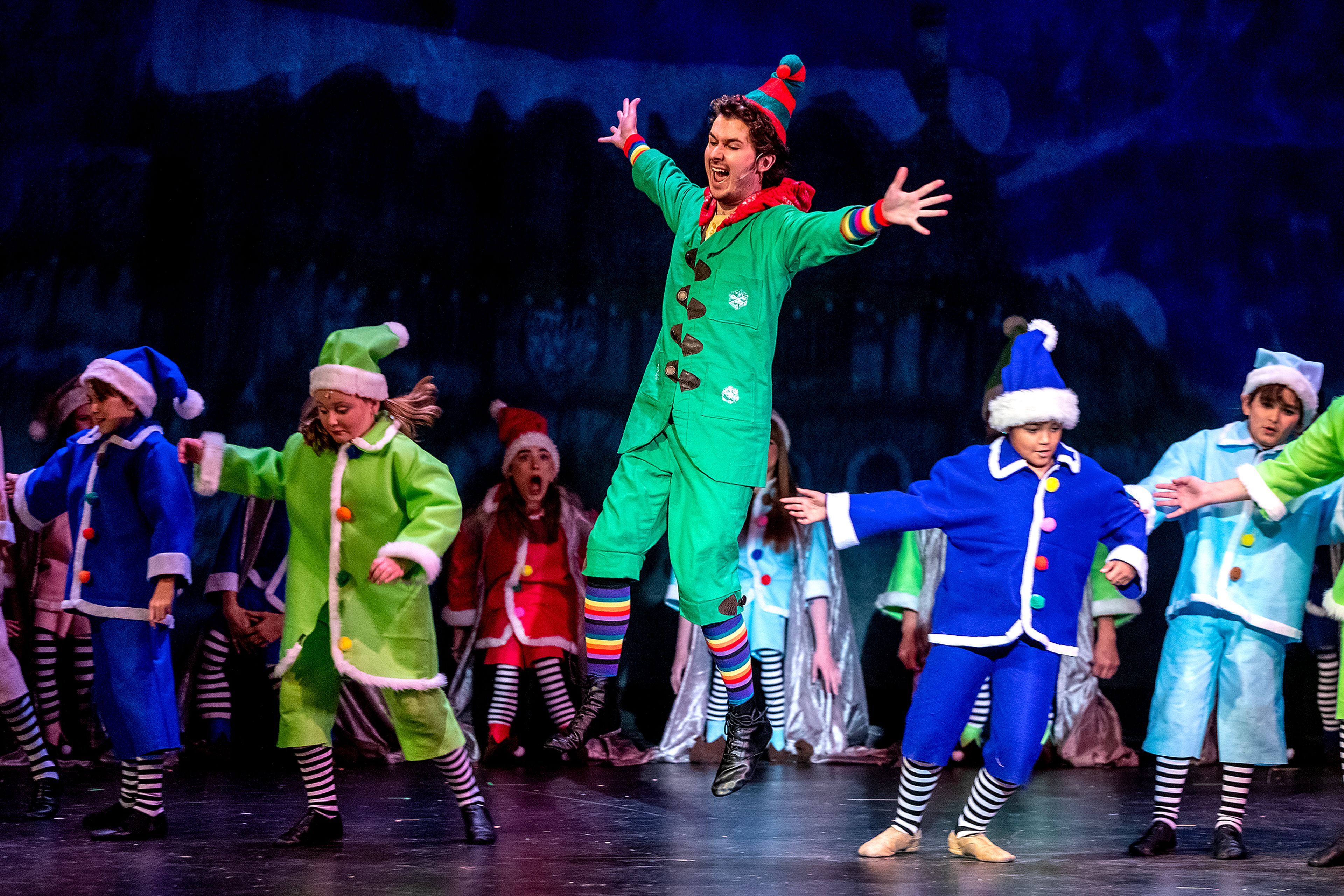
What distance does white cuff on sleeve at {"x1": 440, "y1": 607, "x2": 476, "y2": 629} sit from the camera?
21.4 feet

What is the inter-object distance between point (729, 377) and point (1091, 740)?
3.74m

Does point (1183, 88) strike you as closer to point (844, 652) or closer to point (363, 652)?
point (844, 652)

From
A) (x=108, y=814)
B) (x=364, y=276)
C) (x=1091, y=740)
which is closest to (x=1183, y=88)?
(x=1091, y=740)

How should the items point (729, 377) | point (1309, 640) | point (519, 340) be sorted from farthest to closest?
point (519, 340)
point (1309, 640)
point (729, 377)

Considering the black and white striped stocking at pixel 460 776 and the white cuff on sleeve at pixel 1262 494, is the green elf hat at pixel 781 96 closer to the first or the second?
the white cuff on sleeve at pixel 1262 494

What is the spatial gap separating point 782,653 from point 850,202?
2.53 metres

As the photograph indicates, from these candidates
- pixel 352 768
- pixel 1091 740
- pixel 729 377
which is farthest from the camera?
pixel 1091 740

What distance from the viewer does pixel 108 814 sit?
436 cm

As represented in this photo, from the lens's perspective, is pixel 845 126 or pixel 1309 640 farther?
pixel 845 126

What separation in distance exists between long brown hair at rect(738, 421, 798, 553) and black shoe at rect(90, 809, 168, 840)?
2946 mm

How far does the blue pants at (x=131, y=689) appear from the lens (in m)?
4.31

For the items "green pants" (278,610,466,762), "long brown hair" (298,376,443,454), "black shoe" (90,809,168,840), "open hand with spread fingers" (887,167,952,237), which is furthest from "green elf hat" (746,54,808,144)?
"black shoe" (90,809,168,840)

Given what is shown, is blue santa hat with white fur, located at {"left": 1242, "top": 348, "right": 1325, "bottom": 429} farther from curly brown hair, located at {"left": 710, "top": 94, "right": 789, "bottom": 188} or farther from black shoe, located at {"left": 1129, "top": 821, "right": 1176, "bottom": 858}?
curly brown hair, located at {"left": 710, "top": 94, "right": 789, "bottom": 188}

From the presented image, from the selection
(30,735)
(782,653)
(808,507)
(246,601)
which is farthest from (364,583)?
(782,653)
